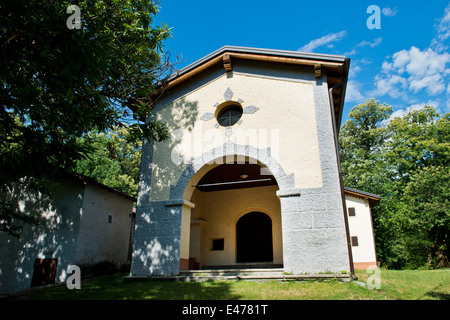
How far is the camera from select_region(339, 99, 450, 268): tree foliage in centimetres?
1967

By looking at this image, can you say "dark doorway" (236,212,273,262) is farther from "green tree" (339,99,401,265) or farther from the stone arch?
"green tree" (339,99,401,265)

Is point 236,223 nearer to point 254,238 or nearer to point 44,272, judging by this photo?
point 254,238

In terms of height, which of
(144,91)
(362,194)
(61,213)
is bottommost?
(61,213)

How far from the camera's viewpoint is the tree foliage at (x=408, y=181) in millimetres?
19672

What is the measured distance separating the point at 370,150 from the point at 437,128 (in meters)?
5.49

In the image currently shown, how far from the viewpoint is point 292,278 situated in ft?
22.3

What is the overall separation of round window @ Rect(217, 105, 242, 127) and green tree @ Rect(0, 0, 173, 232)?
2152mm

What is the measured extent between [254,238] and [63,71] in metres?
9.51

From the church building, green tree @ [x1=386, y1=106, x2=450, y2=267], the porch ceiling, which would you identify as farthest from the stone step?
green tree @ [x1=386, y1=106, x2=450, y2=267]

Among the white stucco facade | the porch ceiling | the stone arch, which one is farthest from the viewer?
the porch ceiling

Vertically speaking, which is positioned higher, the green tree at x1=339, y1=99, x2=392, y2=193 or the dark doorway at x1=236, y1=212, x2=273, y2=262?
A: the green tree at x1=339, y1=99, x2=392, y2=193
